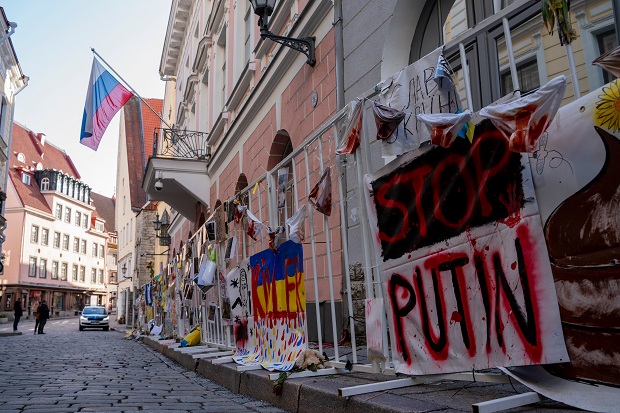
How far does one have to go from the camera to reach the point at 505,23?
10.1 feet

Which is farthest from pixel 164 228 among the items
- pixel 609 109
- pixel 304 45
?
pixel 609 109

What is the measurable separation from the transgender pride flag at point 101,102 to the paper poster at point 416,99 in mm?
12515

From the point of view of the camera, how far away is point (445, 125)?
3033 millimetres

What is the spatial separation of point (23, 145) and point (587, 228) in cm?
6443

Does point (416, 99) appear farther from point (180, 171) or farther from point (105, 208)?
point (105, 208)

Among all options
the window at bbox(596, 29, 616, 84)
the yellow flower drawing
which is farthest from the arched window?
the yellow flower drawing

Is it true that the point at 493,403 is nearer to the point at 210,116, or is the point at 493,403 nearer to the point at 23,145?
the point at 210,116

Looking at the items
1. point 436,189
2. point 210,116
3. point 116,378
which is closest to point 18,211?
point 210,116

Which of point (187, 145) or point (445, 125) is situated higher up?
point (187, 145)

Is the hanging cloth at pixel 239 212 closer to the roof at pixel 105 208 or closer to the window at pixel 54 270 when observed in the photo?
the window at pixel 54 270

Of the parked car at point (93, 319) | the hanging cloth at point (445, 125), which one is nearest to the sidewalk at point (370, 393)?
the hanging cloth at point (445, 125)

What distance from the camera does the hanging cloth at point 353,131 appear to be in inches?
161

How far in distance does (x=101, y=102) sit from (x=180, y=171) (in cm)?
301

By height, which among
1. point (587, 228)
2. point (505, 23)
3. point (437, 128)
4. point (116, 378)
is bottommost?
point (116, 378)
